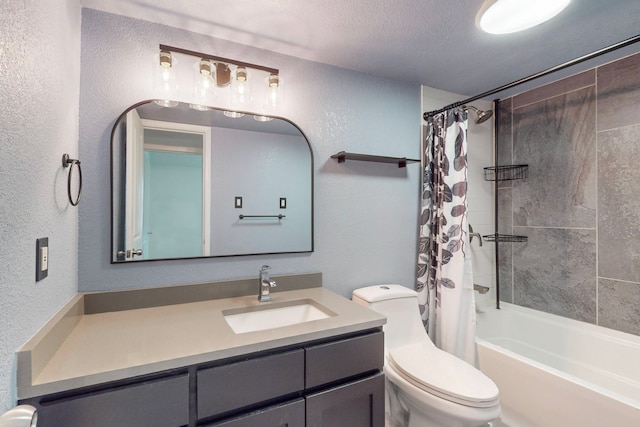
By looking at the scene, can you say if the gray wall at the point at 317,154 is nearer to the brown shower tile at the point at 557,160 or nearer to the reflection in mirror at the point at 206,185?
the reflection in mirror at the point at 206,185

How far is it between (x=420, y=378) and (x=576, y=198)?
5.82 ft

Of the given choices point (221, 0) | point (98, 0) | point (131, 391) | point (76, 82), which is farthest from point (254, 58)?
point (131, 391)

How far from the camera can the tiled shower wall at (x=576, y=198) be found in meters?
1.83

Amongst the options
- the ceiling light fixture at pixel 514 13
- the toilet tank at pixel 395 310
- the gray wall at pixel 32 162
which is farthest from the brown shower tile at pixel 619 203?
the gray wall at pixel 32 162

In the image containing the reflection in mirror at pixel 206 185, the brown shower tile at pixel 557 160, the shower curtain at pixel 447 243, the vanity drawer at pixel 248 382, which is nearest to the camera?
the vanity drawer at pixel 248 382

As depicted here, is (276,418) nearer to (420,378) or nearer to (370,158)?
(420,378)

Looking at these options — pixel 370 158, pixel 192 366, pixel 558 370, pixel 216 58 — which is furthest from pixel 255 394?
pixel 558 370

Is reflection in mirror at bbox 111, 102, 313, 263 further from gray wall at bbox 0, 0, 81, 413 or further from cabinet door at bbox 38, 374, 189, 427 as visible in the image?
cabinet door at bbox 38, 374, 189, 427

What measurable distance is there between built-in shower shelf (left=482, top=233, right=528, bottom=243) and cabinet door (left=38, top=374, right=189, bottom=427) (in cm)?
247

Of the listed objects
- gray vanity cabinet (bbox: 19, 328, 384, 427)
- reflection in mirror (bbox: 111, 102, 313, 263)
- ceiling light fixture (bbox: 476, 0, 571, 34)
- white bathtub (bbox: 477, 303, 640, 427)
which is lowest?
white bathtub (bbox: 477, 303, 640, 427)

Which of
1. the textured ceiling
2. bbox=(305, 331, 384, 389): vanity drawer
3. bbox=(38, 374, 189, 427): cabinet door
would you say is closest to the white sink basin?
bbox=(305, 331, 384, 389): vanity drawer

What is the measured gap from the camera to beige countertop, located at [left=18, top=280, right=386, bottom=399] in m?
0.81

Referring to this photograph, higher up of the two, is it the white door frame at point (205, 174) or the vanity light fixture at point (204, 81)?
the vanity light fixture at point (204, 81)

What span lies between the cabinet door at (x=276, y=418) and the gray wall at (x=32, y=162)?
0.61 metres
